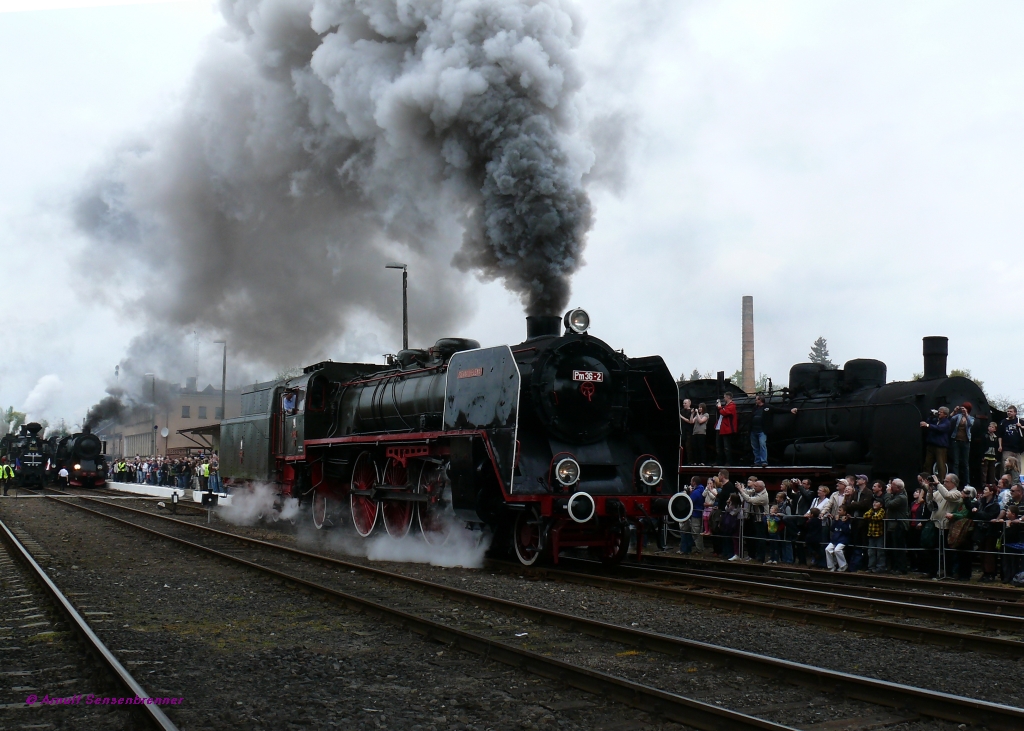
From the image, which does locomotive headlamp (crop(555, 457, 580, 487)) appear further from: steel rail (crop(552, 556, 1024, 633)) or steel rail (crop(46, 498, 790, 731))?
steel rail (crop(46, 498, 790, 731))

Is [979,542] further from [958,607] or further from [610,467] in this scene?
[610,467]

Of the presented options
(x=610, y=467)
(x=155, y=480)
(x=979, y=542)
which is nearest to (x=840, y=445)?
(x=979, y=542)

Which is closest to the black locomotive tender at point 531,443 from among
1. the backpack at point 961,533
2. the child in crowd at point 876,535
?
the child in crowd at point 876,535

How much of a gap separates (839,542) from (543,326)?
474 centimetres

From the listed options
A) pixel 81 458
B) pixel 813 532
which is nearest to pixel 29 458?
pixel 81 458

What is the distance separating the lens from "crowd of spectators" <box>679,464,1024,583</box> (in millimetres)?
10906

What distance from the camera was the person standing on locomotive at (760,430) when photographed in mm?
15945

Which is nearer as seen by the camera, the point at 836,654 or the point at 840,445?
the point at 836,654

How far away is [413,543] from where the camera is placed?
12.9 metres

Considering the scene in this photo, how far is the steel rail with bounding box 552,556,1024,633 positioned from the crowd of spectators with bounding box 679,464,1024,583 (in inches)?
89.3

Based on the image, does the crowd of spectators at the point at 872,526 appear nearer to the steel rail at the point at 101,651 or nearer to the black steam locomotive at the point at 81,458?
the steel rail at the point at 101,651

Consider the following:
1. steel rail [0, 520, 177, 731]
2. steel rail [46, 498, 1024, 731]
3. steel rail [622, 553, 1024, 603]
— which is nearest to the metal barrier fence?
steel rail [622, 553, 1024, 603]

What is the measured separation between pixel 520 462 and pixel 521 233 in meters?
3.78

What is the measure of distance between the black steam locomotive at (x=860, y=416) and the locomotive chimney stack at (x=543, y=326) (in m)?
5.23
